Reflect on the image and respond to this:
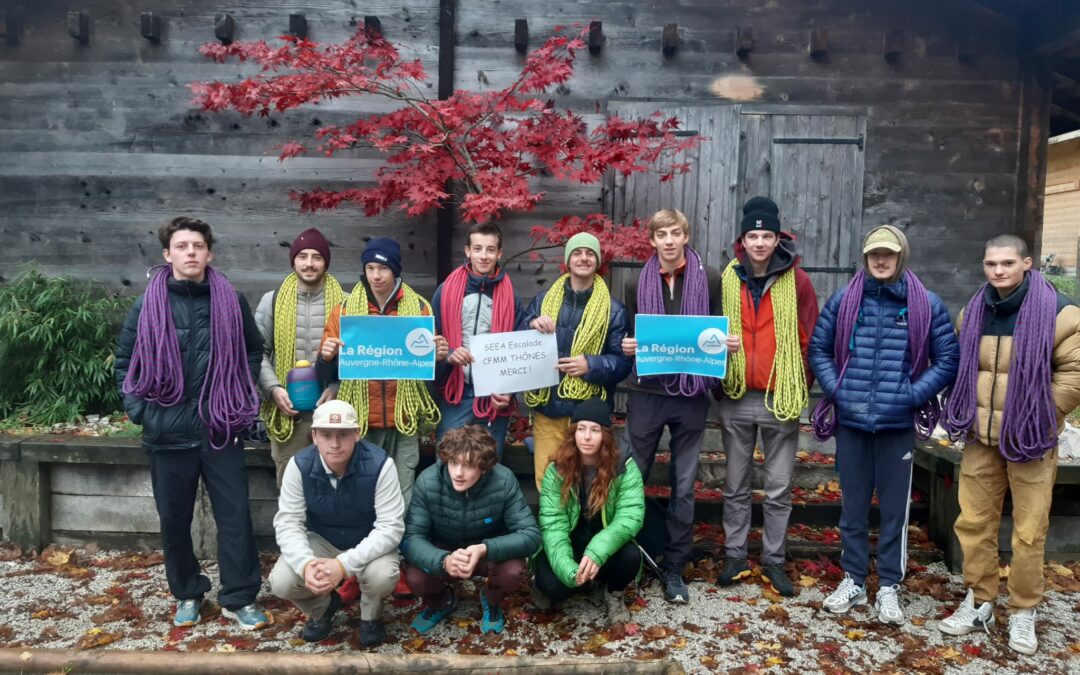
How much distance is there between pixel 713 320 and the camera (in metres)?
4.03

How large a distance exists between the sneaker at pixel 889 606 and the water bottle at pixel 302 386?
3.24 m

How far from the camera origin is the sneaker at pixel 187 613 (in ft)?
12.7

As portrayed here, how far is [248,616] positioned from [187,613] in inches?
13.2

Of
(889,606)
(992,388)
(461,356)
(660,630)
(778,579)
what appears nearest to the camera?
(992,388)

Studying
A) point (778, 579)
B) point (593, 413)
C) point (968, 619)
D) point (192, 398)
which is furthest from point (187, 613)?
point (968, 619)

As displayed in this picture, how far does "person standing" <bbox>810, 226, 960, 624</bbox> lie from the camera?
379 centimetres

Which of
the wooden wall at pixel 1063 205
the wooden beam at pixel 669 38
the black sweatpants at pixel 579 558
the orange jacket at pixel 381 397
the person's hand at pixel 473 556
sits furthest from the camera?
the wooden wall at pixel 1063 205

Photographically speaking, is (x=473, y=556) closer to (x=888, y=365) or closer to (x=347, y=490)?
(x=347, y=490)

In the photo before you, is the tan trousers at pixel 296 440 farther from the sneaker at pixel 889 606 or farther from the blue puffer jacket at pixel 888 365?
the sneaker at pixel 889 606

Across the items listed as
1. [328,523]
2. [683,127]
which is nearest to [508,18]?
[683,127]

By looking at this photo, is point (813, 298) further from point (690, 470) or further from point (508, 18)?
point (508, 18)

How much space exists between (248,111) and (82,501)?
284 cm

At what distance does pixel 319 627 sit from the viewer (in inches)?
144

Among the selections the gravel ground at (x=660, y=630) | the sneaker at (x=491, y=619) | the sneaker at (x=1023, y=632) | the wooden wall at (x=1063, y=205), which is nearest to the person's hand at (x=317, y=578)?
the gravel ground at (x=660, y=630)
